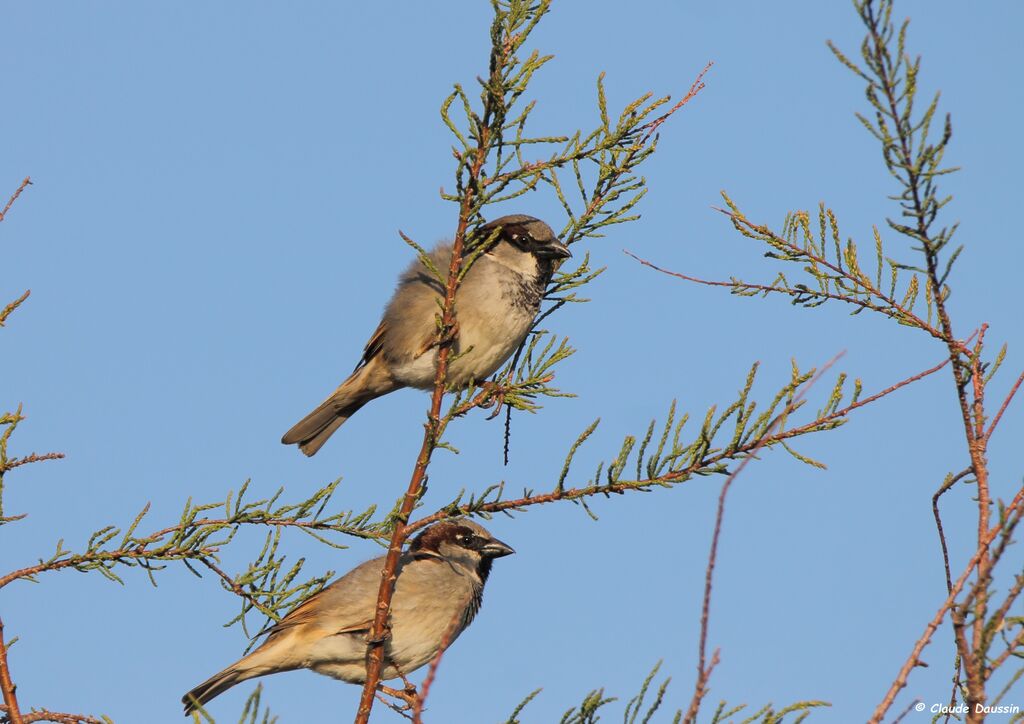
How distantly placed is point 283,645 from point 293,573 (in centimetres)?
161

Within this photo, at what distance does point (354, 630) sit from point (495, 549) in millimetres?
955

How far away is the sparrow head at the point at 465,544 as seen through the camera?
237 inches

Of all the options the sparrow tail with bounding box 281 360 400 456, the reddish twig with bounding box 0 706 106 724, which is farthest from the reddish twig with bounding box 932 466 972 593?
the sparrow tail with bounding box 281 360 400 456

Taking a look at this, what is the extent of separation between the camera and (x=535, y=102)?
3.72m

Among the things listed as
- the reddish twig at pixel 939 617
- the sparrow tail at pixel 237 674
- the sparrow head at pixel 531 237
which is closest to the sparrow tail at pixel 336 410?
the sparrow head at pixel 531 237

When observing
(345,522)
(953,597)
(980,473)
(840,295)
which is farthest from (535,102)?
(953,597)

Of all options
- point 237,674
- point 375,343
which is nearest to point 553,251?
point 375,343

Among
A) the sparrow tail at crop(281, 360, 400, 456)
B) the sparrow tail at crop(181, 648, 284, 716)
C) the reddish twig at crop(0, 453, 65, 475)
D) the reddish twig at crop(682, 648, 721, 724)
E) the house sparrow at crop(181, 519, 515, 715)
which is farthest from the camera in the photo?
the sparrow tail at crop(281, 360, 400, 456)

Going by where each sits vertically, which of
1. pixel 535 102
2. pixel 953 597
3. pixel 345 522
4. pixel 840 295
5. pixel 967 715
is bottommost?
pixel 967 715

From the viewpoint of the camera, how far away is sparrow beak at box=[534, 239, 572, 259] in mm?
5827

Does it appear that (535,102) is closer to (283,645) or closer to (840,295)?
(840,295)

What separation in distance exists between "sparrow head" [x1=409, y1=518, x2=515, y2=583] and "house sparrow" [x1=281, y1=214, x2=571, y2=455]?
2.54 feet

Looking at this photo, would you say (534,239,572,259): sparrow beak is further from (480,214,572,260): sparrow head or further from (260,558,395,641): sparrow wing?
(260,558,395,641): sparrow wing

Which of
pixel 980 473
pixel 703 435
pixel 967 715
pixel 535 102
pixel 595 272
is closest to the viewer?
pixel 967 715
